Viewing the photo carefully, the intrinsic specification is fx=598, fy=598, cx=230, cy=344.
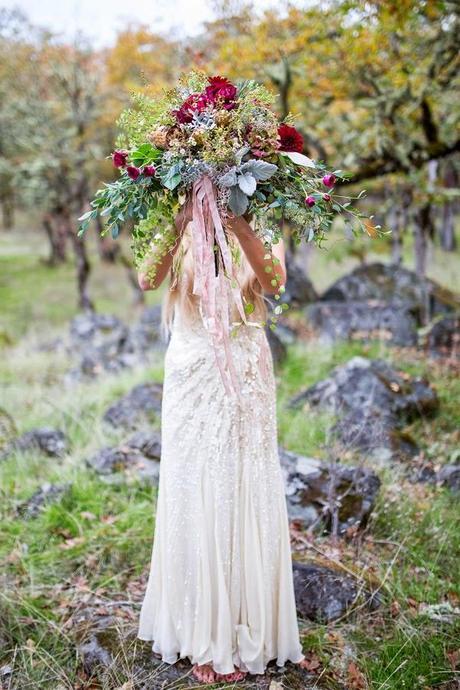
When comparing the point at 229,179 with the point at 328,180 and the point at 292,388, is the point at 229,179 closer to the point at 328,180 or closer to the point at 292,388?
the point at 328,180

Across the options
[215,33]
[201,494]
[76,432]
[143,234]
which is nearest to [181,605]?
[201,494]

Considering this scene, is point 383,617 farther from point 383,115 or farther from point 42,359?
point 42,359

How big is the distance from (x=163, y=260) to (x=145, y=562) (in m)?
2.28

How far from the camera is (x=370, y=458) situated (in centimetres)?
520

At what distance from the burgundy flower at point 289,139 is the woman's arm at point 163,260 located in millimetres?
496

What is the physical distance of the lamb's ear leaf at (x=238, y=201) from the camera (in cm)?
253

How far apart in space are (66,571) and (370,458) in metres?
2.65

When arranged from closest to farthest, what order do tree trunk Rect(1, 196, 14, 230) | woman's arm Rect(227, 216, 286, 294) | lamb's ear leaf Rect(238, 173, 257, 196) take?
lamb's ear leaf Rect(238, 173, 257, 196), woman's arm Rect(227, 216, 286, 294), tree trunk Rect(1, 196, 14, 230)

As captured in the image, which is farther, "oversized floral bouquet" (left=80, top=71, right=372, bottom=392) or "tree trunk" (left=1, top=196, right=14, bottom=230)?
→ "tree trunk" (left=1, top=196, right=14, bottom=230)

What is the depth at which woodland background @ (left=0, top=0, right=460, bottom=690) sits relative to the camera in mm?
3396

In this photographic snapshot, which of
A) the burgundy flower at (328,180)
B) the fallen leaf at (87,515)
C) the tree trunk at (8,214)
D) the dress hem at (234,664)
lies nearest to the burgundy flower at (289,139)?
the burgundy flower at (328,180)

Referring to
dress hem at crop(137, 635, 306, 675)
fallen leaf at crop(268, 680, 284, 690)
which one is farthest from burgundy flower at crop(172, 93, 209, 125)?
fallen leaf at crop(268, 680, 284, 690)

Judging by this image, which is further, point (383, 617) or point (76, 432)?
point (76, 432)

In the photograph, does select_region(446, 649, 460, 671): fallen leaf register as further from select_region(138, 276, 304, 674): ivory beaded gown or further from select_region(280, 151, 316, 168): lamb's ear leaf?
select_region(280, 151, 316, 168): lamb's ear leaf
